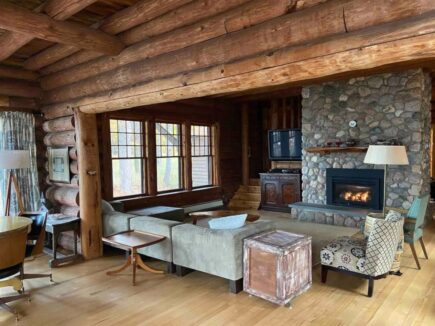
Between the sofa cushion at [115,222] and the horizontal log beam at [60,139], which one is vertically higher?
the horizontal log beam at [60,139]

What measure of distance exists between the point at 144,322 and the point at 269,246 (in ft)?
4.51

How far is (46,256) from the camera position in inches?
195

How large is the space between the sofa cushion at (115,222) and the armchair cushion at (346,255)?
265 cm

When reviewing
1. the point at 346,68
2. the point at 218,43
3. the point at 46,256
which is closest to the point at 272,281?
the point at 346,68

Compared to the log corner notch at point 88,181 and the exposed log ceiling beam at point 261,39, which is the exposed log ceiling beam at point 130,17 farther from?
the log corner notch at point 88,181

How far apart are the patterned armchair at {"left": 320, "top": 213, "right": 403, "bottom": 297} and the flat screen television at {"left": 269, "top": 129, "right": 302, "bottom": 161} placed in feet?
15.2

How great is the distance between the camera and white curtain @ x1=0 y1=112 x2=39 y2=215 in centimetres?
516

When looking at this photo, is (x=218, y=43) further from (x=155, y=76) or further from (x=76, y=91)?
(x=76, y=91)

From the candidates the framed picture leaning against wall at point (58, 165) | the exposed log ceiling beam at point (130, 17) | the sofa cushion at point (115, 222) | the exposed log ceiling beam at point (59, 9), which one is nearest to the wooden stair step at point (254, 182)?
the sofa cushion at point (115, 222)

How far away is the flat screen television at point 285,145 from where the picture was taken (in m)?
8.18

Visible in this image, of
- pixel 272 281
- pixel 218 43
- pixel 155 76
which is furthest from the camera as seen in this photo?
pixel 155 76

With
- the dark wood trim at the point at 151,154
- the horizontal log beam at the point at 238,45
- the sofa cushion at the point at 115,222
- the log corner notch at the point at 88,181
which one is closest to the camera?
the horizontal log beam at the point at 238,45

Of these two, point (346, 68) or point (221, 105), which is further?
point (221, 105)

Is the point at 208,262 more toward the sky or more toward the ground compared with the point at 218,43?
more toward the ground
